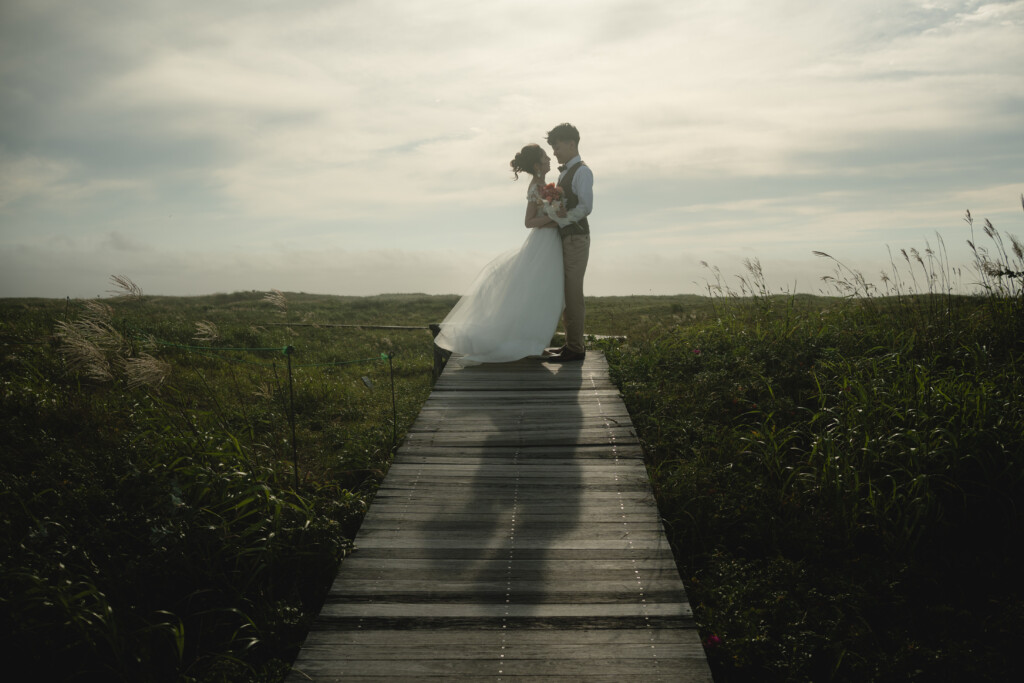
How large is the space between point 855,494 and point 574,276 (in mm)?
4321

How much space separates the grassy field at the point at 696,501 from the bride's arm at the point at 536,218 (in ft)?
6.87

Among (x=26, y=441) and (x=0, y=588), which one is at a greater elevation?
(x=26, y=441)

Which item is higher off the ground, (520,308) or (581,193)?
(581,193)

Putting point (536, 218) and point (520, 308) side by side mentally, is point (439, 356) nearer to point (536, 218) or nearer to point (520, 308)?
point (520, 308)

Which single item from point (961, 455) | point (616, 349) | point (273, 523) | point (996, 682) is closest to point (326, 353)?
point (616, 349)

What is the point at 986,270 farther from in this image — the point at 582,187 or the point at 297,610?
the point at 297,610

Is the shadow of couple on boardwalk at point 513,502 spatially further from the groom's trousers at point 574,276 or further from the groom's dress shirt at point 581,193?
the groom's dress shirt at point 581,193

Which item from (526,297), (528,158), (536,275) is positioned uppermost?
(528,158)

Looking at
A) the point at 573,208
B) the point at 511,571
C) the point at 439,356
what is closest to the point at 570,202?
the point at 573,208

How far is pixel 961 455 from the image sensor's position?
493 cm

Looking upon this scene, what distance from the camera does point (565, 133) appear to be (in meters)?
7.84

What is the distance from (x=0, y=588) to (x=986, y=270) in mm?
9758

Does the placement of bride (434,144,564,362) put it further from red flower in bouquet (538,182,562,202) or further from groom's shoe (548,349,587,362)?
groom's shoe (548,349,587,362)

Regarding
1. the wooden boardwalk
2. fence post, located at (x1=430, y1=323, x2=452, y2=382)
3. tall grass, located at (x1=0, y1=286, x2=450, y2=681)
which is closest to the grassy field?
tall grass, located at (x1=0, y1=286, x2=450, y2=681)
